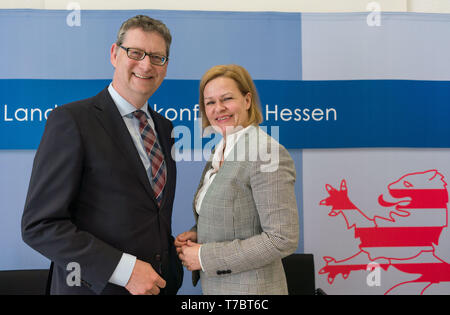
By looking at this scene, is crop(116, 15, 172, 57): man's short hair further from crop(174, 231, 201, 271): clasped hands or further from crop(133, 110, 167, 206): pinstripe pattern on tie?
crop(174, 231, 201, 271): clasped hands

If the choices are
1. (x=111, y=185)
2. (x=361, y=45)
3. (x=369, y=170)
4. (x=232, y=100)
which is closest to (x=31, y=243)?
(x=111, y=185)

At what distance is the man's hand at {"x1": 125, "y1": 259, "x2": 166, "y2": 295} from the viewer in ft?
4.52

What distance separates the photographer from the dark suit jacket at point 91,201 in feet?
4.33

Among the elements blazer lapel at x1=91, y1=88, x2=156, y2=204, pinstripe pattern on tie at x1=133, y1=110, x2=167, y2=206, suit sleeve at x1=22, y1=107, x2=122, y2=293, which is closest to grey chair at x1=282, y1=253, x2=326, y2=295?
pinstripe pattern on tie at x1=133, y1=110, x2=167, y2=206

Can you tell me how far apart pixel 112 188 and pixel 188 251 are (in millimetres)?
466

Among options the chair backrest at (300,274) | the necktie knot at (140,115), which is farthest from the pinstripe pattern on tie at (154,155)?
the chair backrest at (300,274)

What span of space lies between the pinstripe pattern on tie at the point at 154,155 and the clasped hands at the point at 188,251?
0.84 ft

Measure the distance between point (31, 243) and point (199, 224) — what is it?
707 mm

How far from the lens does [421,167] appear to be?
3.07 meters

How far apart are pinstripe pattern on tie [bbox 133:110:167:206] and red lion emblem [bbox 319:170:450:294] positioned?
1.82 m

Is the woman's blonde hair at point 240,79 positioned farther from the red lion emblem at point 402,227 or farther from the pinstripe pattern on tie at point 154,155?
Answer: the red lion emblem at point 402,227
